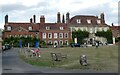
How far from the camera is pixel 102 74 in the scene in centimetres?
2091

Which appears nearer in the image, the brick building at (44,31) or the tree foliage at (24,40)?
the tree foliage at (24,40)

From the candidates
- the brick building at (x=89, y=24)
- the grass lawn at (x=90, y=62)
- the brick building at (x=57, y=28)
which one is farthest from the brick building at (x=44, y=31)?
the grass lawn at (x=90, y=62)

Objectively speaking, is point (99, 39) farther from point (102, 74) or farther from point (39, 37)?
point (102, 74)

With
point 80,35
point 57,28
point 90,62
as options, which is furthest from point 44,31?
point 90,62

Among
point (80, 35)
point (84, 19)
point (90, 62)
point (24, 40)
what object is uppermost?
point (84, 19)

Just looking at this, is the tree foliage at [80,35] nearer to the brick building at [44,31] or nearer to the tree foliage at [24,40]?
the brick building at [44,31]

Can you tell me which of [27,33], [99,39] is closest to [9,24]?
[27,33]

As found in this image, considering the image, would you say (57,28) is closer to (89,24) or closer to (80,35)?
(80,35)

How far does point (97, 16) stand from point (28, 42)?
34.0m

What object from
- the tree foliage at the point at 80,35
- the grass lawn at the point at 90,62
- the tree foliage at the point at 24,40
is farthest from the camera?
the tree foliage at the point at 80,35

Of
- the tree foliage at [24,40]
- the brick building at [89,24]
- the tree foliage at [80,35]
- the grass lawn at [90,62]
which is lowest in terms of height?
the grass lawn at [90,62]

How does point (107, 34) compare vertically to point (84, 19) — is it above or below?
below

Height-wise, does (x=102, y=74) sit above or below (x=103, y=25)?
below

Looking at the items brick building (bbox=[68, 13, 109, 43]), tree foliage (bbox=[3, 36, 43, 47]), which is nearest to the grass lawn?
tree foliage (bbox=[3, 36, 43, 47])
